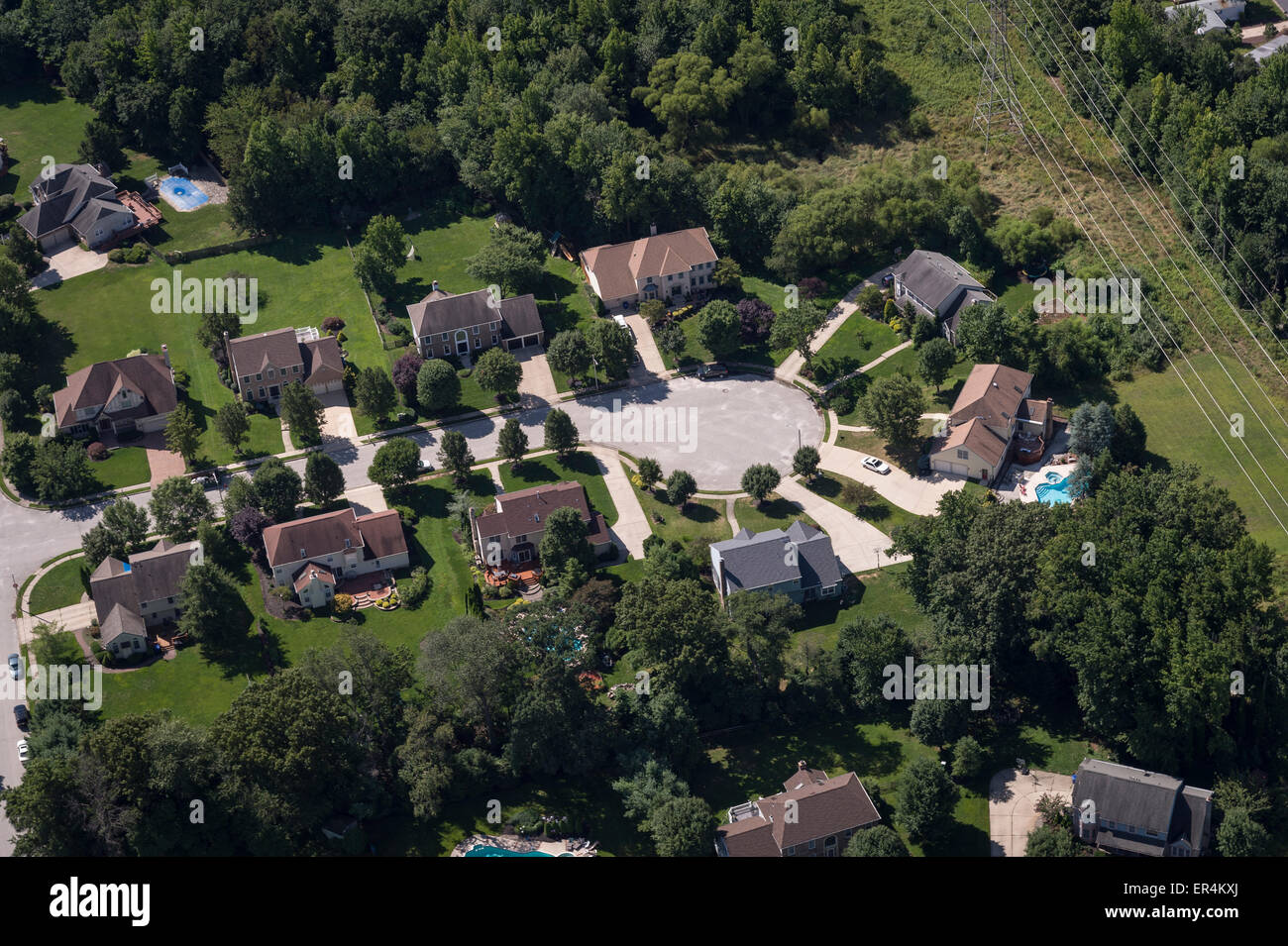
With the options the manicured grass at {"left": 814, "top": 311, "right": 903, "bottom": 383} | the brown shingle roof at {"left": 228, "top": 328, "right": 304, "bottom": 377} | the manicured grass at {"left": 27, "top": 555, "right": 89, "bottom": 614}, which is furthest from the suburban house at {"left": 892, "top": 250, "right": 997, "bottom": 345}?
the manicured grass at {"left": 27, "top": 555, "right": 89, "bottom": 614}

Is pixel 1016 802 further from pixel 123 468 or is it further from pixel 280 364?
pixel 123 468

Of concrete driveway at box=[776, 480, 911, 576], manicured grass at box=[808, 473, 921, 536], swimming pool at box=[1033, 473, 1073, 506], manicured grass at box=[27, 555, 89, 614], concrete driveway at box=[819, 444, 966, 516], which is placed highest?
swimming pool at box=[1033, 473, 1073, 506]

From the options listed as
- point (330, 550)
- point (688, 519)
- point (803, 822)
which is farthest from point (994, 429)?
point (330, 550)

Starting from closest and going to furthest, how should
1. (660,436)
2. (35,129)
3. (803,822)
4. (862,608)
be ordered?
(803,822) → (862,608) → (660,436) → (35,129)

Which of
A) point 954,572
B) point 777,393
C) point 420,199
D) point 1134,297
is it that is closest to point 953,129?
point 1134,297

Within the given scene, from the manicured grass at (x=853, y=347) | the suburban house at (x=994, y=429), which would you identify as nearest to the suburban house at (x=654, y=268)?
the manicured grass at (x=853, y=347)

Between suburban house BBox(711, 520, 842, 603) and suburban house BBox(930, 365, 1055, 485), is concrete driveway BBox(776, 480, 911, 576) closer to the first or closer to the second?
suburban house BBox(711, 520, 842, 603)
